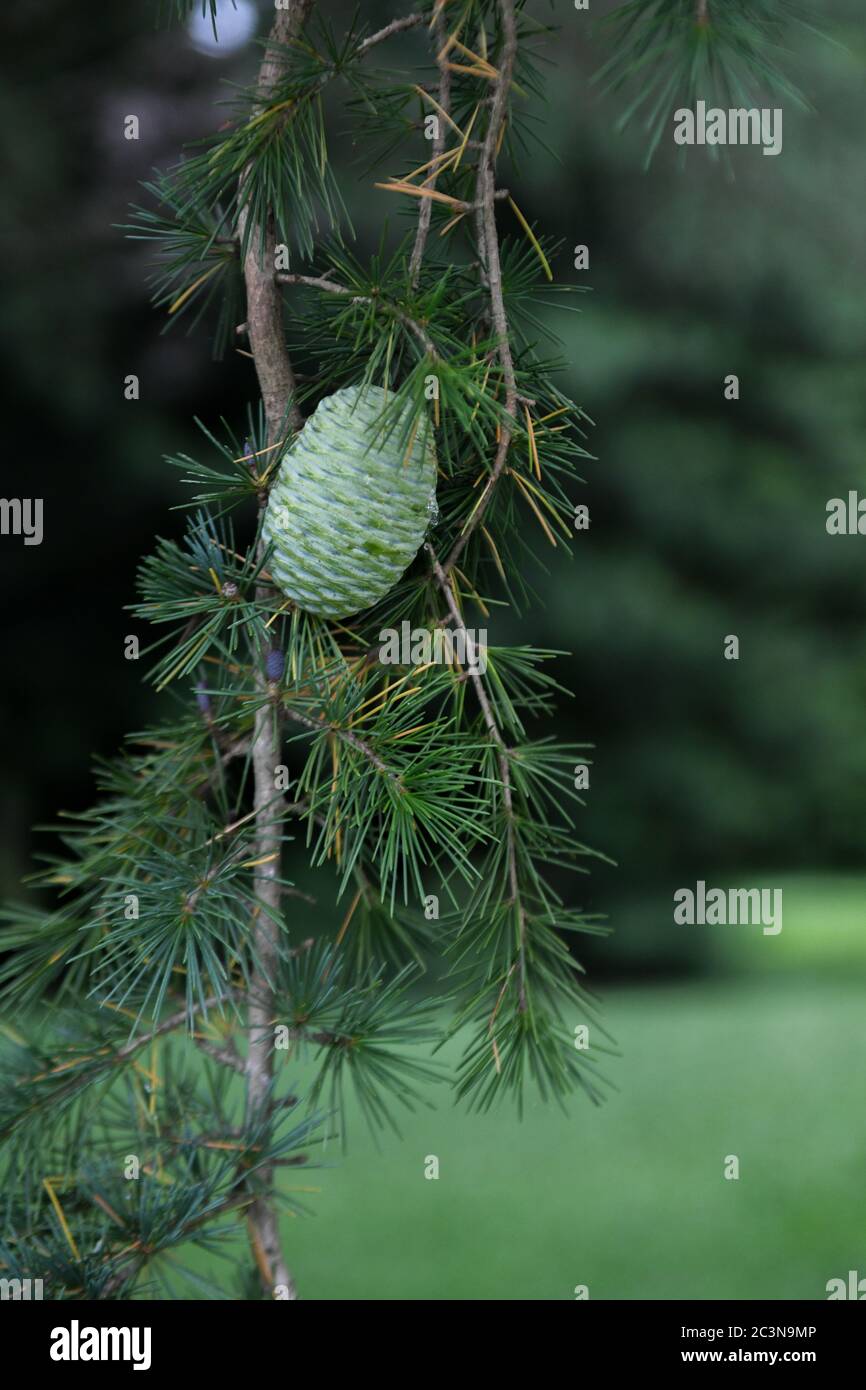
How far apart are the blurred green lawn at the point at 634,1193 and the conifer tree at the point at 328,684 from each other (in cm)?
72

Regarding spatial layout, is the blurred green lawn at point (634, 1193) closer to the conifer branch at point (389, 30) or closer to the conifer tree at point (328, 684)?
the conifer tree at point (328, 684)

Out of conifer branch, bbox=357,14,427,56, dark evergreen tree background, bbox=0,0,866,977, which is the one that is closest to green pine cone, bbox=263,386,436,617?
conifer branch, bbox=357,14,427,56

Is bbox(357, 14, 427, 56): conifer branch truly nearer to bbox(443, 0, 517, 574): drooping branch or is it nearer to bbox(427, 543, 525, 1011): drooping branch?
bbox(443, 0, 517, 574): drooping branch

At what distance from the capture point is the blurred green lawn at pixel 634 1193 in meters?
1.32

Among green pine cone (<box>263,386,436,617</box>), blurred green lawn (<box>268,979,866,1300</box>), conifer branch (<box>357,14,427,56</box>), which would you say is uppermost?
conifer branch (<box>357,14,427,56</box>)

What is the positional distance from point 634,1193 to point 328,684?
1299 millimetres

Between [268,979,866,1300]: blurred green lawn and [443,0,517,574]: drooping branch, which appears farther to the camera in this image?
[268,979,866,1300]: blurred green lawn

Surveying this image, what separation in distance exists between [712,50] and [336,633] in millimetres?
230

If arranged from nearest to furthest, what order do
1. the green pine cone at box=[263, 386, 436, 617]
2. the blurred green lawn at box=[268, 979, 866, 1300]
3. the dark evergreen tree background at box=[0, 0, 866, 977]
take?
the green pine cone at box=[263, 386, 436, 617]
the blurred green lawn at box=[268, 979, 866, 1300]
the dark evergreen tree background at box=[0, 0, 866, 977]

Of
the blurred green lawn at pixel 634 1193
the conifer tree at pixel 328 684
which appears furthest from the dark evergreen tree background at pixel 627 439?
the conifer tree at pixel 328 684

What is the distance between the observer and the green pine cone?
0.40 meters

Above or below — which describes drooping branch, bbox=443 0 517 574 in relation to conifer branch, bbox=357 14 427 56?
below

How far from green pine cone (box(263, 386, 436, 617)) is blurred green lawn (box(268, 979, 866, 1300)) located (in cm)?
88

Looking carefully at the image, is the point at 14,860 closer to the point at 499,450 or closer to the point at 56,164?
the point at 56,164
